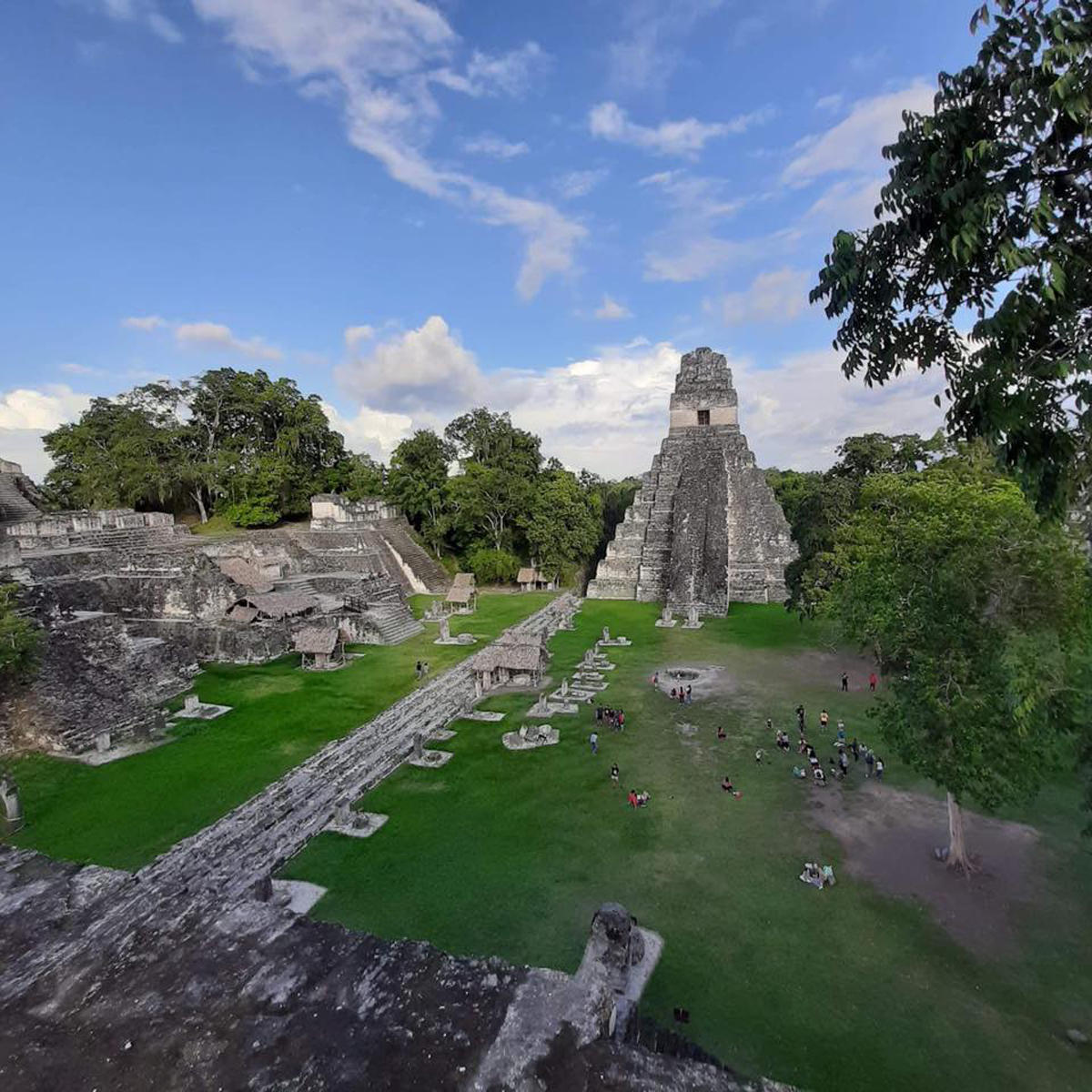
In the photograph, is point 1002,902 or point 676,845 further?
point 676,845

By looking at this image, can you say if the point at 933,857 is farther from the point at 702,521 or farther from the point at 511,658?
the point at 702,521

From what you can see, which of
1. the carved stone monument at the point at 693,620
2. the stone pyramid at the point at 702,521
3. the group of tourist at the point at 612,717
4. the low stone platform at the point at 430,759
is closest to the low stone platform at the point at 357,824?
the low stone platform at the point at 430,759

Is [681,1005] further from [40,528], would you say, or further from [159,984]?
[40,528]

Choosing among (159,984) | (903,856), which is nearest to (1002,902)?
(903,856)

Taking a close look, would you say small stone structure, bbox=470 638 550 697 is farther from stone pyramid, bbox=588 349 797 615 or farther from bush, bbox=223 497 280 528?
bush, bbox=223 497 280 528

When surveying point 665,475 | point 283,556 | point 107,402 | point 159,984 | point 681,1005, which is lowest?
point 681,1005
